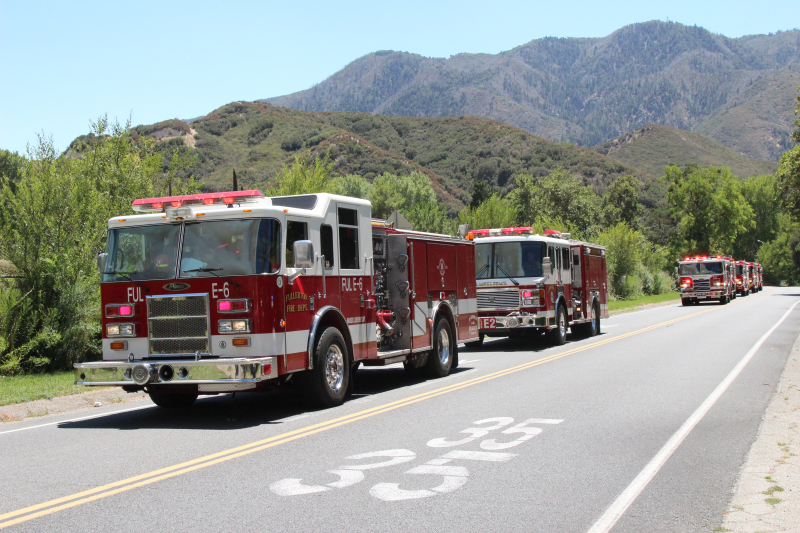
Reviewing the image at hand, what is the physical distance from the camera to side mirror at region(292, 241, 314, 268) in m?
9.24

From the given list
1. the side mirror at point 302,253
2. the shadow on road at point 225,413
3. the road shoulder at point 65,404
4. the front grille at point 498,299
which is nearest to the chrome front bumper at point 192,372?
the shadow on road at point 225,413

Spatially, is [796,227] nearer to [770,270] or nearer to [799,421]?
[770,270]

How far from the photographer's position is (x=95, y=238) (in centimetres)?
1686

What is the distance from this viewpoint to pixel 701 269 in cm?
4675

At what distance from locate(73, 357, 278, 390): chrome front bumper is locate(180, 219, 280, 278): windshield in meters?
1.09

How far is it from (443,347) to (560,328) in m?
6.98

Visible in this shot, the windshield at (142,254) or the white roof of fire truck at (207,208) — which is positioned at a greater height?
the white roof of fire truck at (207,208)

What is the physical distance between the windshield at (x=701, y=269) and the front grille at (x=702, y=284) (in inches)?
21.1

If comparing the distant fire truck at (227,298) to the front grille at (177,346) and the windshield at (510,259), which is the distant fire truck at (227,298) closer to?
the front grille at (177,346)

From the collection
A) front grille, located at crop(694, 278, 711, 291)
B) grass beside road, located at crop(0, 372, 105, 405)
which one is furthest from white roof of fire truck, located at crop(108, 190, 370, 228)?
front grille, located at crop(694, 278, 711, 291)

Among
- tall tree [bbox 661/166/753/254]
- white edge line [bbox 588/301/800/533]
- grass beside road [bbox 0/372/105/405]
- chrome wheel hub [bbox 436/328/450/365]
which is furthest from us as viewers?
tall tree [bbox 661/166/753/254]

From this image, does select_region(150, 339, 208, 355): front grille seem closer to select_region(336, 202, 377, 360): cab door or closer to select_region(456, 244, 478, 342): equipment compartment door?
select_region(336, 202, 377, 360): cab door

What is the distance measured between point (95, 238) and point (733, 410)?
13.2 m

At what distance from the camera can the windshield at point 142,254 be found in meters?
9.65
